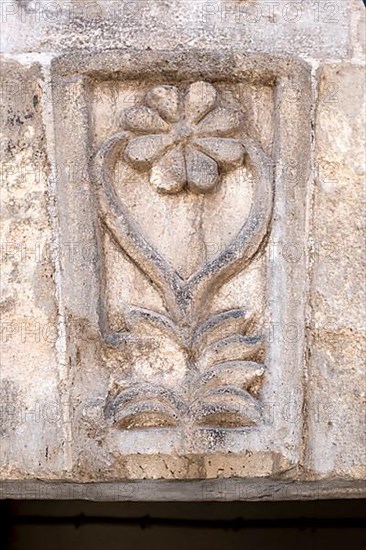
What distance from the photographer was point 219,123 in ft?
4.93

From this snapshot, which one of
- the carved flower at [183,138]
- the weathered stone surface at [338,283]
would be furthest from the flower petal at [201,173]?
the weathered stone surface at [338,283]

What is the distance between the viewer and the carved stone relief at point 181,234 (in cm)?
146

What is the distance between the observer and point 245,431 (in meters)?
1.44

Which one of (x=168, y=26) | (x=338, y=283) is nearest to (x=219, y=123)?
(x=168, y=26)

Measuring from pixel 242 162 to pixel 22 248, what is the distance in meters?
0.30

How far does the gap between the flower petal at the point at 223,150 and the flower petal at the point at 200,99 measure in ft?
0.11

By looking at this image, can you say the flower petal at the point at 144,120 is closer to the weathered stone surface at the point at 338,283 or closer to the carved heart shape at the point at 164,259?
the carved heart shape at the point at 164,259

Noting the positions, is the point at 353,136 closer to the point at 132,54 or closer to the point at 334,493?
the point at 132,54

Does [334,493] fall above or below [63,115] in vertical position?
below

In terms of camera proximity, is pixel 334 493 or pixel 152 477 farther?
pixel 334 493

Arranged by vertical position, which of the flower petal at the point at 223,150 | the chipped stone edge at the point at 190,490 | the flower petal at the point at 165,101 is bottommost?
the chipped stone edge at the point at 190,490

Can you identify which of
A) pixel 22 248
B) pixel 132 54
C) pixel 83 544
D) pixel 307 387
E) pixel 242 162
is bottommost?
pixel 83 544

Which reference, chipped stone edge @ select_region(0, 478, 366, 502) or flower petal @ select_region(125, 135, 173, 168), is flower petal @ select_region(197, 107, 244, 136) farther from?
chipped stone edge @ select_region(0, 478, 366, 502)

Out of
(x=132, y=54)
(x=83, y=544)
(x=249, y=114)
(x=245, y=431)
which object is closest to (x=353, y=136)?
(x=249, y=114)
